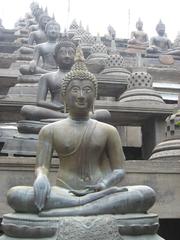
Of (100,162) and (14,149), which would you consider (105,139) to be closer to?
(100,162)

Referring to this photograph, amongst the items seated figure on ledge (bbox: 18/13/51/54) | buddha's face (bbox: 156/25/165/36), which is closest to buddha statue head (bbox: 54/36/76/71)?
seated figure on ledge (bbox: 18/13/51/54)

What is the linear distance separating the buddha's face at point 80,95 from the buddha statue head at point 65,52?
243cm

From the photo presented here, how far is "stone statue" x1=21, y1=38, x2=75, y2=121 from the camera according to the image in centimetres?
614

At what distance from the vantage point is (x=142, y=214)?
3371 millimetres

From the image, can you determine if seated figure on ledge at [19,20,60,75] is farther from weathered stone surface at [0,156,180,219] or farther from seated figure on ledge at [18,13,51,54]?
weathered stone surface at [0,156,180,219]

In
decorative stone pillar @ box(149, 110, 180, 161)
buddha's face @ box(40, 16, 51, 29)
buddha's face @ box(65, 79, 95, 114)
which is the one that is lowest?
decorative stone pillar @ box(149, 110, 180, 161)

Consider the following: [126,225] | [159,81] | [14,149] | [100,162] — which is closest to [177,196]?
[100,162]

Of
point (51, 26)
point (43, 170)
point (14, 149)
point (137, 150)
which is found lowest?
point (137, 150)

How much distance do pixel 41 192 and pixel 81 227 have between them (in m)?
0.45

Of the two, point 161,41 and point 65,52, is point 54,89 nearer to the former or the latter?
point 65,52

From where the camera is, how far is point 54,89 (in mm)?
6535

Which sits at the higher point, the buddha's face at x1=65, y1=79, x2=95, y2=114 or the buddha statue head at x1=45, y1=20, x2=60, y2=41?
the buddha statue head at x1=45, y1=20, x2=60, y2=41

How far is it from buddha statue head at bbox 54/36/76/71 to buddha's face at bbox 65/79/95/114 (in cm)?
243

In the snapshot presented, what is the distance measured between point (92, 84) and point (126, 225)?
4.28 feet
